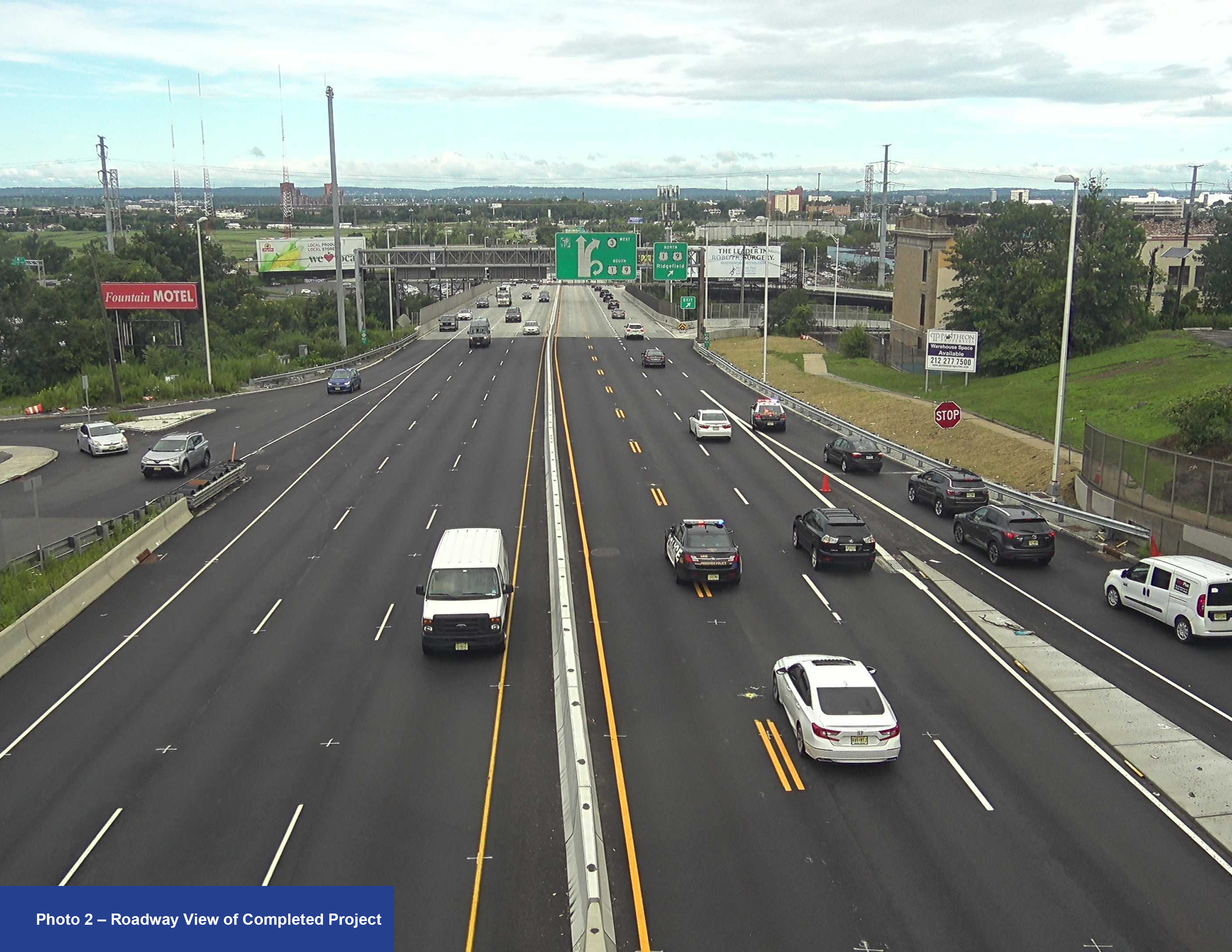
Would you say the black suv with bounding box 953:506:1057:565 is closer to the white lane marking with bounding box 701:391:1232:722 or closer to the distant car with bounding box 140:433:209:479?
the white lane marking with bounding box 701:391:1232:722

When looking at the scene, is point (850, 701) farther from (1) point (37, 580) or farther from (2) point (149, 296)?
(2) point (149, 296)

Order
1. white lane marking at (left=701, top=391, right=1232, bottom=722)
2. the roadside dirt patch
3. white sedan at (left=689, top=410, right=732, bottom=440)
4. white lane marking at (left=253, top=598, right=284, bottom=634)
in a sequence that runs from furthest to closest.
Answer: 1. white sedan at (left=689, top=410, right=732, bottom=440)
2. the roadside dirt patch
3. white lane marking at (left=253, top=598, right=284, bottom=634)
4. white lane marking at (left=701, top=391, right=1232, bottom=722)

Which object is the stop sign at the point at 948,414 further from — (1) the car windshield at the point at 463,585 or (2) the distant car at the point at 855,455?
(1) the car windshield at the point at 463,585

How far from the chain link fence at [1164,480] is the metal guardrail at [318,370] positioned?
50368 mm

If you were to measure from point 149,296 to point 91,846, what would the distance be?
62.9 meters

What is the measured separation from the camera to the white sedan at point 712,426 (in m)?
47.2

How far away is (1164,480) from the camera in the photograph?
29000 millimetres

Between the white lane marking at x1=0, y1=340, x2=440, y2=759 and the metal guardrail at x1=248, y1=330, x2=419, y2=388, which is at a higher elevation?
the metal guardrail at x1=248, y1=330, x2=419, y2=388

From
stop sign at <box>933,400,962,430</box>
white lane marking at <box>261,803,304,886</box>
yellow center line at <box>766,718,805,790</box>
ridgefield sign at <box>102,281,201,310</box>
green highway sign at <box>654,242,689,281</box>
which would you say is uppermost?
green highway sign at <box>654,242,689,281</box>

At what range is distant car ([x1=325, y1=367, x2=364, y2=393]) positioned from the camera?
6312 centimetres

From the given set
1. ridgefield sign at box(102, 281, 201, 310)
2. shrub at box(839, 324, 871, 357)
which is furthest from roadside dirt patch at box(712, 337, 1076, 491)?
ridgefield sign at box(102, 281, 201, 310)

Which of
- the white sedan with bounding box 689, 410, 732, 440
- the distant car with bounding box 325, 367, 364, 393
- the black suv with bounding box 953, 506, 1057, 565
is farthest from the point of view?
the distant car with bounding box 325, 367, 364, 393

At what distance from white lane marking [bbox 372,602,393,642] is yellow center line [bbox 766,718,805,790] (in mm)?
9066

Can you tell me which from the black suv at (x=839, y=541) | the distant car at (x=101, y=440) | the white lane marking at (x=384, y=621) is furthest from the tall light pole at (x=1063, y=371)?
the distant car at (x=101, y=440)
